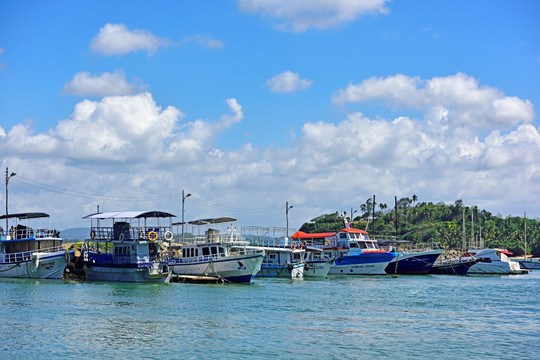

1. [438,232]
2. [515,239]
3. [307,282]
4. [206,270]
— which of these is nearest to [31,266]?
[206,270]

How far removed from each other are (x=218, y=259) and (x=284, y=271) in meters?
12.6

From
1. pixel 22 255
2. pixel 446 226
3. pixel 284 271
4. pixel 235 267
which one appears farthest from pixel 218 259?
pixel 446 226

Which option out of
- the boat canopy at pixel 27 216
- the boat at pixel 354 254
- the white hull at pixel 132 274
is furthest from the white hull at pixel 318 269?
the boat canopy at pixel 27 216

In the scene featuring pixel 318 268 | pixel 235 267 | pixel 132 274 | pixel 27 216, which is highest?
pixel 27 216

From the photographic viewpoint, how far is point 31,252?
52812 millimetres

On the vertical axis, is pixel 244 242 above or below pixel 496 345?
above

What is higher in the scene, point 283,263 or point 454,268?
point 283,263

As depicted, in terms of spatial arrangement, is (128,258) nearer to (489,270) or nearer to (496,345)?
(496,345)

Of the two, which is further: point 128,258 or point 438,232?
point 438,232

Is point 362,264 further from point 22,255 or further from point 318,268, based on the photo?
point 22,255

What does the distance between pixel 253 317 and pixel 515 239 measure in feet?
392

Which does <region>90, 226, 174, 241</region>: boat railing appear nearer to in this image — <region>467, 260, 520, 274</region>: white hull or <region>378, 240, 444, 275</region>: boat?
<region>378, 240, 444, 275</region>: boat

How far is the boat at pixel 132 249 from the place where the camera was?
4769cm

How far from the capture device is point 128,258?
4856cm
